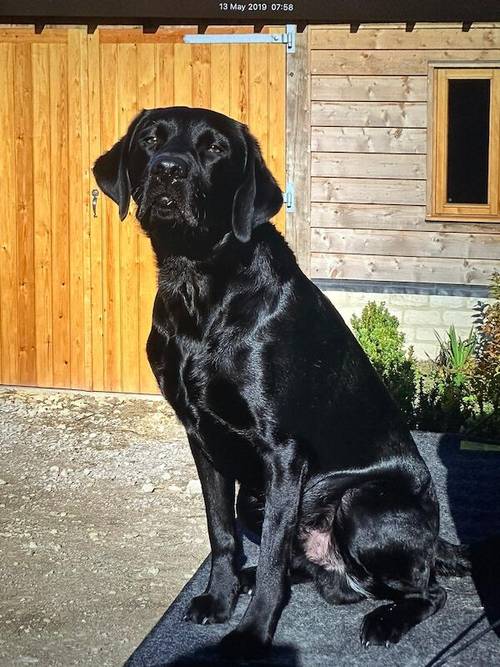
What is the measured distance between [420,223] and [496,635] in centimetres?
534

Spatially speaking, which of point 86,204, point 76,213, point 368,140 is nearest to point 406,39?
point 368,140

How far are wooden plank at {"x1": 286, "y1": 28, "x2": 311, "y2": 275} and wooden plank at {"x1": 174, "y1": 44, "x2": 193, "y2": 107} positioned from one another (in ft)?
2.44

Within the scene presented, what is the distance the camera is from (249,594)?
3.71 m

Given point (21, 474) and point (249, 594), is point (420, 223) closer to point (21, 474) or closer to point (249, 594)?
point (21, 474)

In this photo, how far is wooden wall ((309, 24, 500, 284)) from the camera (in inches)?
323

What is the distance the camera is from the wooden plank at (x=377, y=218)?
8375 mm

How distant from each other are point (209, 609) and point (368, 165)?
5.44 meters

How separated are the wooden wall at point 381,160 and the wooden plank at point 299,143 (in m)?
0.08

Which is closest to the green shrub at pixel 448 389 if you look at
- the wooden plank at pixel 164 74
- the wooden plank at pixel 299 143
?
the wooden plank at pixel 299 143

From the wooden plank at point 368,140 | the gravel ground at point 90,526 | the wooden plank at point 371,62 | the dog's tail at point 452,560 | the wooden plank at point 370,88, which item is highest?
the wooden plank at point 371,62

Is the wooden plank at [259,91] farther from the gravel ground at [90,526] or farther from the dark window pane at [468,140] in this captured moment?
the gravel ground at [90,526]

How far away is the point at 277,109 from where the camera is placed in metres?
8.13

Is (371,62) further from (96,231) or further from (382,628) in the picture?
(382,628)

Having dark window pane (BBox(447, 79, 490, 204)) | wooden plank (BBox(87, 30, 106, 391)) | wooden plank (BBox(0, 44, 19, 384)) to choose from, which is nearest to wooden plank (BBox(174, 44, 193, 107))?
wooden plank (BBox(87, 30, 106, 391))
